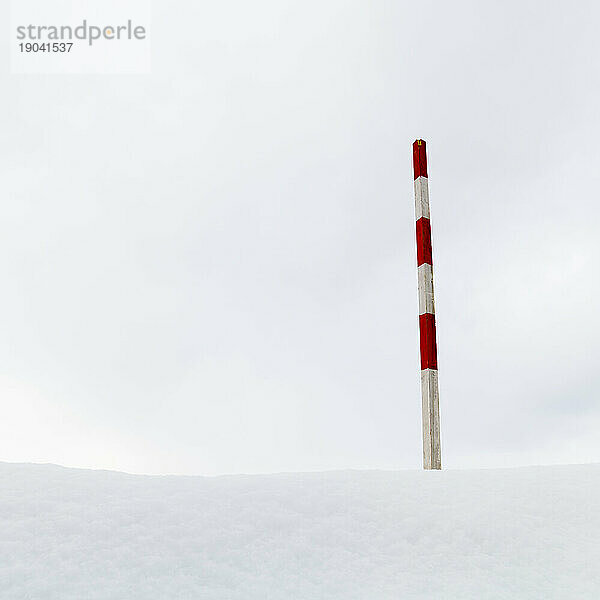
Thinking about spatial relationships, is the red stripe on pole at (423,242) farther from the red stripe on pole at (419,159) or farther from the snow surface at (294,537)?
the snow surface at (294,537)

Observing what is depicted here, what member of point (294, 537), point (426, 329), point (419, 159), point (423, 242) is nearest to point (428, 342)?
point (426, 329)

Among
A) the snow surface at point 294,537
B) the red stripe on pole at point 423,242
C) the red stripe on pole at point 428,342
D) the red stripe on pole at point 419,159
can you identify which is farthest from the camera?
the red stripe on pole at point 419,159

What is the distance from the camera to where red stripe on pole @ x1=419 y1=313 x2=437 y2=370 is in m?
6.54

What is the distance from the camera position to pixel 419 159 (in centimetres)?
732

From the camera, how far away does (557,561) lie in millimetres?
2803

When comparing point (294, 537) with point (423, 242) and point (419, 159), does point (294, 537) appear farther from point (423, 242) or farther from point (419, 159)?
point (419, 159)

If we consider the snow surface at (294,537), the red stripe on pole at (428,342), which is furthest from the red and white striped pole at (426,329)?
the snow surface at (294,537)

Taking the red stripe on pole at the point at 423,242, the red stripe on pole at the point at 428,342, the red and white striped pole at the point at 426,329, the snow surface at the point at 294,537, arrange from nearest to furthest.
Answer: the snow surface at the point at 294,537 → the red and white striped pole at the point at 426,329 → the red stripe on pole at the point at 428,342 → the red stripe on pole at the point at 423,242

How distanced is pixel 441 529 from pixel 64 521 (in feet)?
5.38

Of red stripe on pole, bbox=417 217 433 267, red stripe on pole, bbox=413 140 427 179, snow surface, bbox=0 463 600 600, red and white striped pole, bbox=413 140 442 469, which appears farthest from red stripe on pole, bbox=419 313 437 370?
snow surface, bbox=0 463 600 600

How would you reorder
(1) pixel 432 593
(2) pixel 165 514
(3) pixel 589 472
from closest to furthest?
(1) pixel 432 593 → (2) pixel 165 514 → (3) pixel 589 472

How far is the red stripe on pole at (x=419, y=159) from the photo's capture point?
7.26m

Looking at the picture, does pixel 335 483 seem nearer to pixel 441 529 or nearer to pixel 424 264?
pixel 441 529

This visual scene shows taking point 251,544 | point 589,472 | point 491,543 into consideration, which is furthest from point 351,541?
point 589,472
